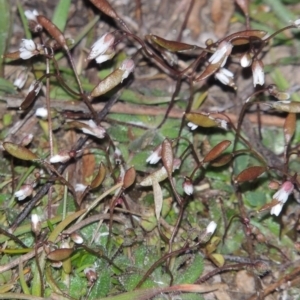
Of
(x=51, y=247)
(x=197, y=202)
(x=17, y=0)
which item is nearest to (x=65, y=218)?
(x=51, y=247)

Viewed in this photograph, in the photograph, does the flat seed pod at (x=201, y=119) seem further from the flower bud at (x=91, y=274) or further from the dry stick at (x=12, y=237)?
the dry stick at (x=12, y=237)

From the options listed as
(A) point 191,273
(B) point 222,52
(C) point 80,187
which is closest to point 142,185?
(C) point 80,187

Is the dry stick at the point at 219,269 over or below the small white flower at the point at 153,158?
below

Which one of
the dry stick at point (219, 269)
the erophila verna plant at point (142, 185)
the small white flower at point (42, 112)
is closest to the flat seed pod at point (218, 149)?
the erophila verna plant at point (142, 185)

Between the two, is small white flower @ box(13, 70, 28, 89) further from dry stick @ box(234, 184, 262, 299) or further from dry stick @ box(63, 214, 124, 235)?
dry stick @ box(234, 184, 262, 299)

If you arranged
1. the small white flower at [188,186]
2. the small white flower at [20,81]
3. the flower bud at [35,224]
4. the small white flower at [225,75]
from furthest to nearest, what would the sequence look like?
1. the small white flower at [20,81]
2. the small white flower at [225,75]
3. the small white flower at [188,186]
4. the flower bud at [35,224]

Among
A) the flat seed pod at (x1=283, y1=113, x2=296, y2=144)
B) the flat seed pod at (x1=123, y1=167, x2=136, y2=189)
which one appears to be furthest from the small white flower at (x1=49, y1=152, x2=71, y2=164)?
the flat seed pod at (x1=283, y1=113, x2=296, y2=144)

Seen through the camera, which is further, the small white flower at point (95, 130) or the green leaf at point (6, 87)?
the green leaf at point (6, 87)

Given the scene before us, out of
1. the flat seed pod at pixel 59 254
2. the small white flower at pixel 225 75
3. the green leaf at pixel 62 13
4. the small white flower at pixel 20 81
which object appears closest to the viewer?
the flat seed pod at pixel 59 254
